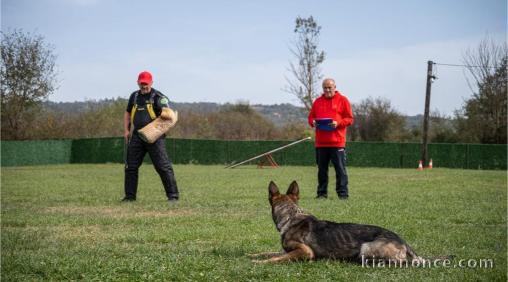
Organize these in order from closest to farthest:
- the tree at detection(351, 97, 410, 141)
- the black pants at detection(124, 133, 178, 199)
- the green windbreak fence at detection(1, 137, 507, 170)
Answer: the black pants at detection(124, 133, 178, 199) → the green windbreak fence at detection(1, 137, 507, 170) → the tree at detection(351, 97, 410, 141)

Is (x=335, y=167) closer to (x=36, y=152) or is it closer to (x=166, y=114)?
(x=166, y=114)

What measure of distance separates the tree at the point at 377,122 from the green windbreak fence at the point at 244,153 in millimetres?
18701

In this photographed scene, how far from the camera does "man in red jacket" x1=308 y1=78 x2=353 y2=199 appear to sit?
12141mm

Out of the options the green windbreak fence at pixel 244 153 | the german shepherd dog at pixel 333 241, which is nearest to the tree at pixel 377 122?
the green windbreak fence at pixel 244 153

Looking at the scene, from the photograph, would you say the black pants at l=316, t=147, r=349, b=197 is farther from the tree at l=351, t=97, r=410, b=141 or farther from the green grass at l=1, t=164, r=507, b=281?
the tree at l=351, t=97, r=410, b=141

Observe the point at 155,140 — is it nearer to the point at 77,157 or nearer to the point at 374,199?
the point at 374,199

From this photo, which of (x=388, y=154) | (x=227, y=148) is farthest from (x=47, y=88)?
(x=388, y=154)

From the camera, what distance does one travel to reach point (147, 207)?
10789mm

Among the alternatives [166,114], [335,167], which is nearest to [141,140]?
[166,114]

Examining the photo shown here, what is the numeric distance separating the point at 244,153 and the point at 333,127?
26796mm

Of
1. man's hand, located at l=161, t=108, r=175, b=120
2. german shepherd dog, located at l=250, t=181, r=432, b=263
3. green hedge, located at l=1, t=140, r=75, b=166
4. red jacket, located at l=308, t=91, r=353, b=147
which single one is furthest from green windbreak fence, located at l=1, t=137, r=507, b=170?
german shepherd dog, located at l=250, t=181, r=432, b=263

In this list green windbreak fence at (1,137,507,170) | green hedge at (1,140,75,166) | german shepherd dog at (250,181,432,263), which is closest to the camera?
german shepherd dog at (250,181,432,263)

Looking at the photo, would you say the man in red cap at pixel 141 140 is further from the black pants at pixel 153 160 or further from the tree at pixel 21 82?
the tree at pixel 21 82

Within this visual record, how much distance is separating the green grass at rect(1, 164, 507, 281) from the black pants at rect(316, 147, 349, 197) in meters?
0.49
